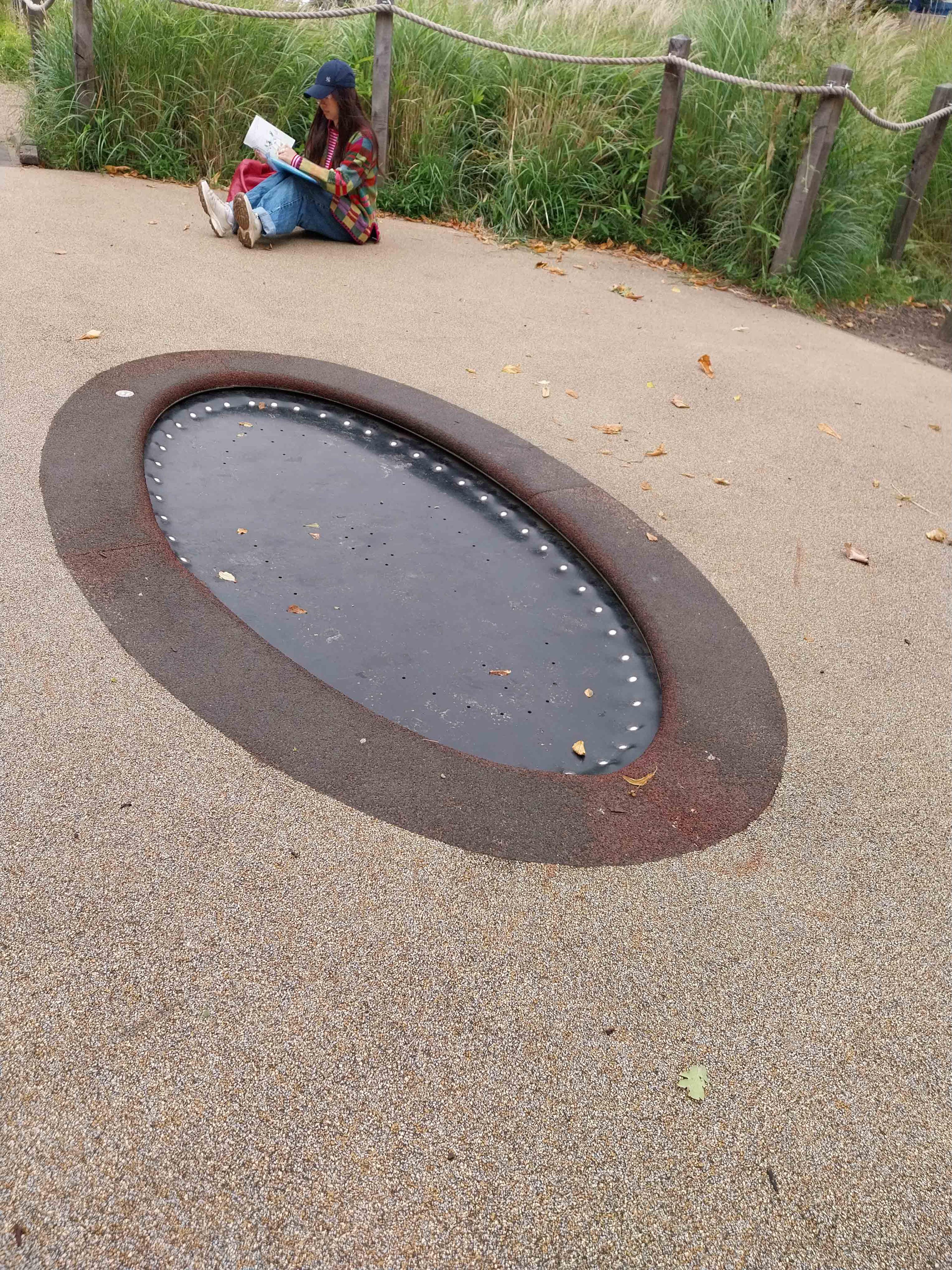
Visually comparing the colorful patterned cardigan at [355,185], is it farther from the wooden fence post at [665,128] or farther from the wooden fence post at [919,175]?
the wooden fence post at [919,175]

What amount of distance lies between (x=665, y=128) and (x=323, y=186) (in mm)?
2406

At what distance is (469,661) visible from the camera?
2.83 meters

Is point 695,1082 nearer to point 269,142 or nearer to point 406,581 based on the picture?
point 406,581

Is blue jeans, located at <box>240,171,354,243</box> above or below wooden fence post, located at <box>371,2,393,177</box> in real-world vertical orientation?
below

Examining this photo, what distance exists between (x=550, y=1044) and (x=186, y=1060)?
0.62 meters

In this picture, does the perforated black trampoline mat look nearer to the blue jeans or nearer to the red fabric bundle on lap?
the blue jeans

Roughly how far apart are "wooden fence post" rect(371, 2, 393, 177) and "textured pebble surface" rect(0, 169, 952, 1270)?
13.2 ft

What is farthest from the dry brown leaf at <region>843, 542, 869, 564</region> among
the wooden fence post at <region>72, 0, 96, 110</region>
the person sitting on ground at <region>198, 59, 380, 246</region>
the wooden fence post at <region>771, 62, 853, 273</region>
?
the wooden fence post at <region>72, 0, 96, 110</region>

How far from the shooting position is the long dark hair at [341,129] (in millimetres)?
5219

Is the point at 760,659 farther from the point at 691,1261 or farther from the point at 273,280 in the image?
the point at 273,280

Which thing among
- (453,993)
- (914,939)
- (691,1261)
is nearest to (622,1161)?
(691,1261)

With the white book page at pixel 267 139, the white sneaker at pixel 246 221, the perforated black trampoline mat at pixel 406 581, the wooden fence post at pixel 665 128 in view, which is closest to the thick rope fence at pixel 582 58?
the wooden fence post at pixel 665 128

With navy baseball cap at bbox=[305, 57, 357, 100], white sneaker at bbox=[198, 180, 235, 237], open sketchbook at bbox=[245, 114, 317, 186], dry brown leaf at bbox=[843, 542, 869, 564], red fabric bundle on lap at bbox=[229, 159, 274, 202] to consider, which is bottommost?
dry brown leaf at bbox=[843, 542, 869, 564]

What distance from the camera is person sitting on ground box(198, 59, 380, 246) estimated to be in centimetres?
521
